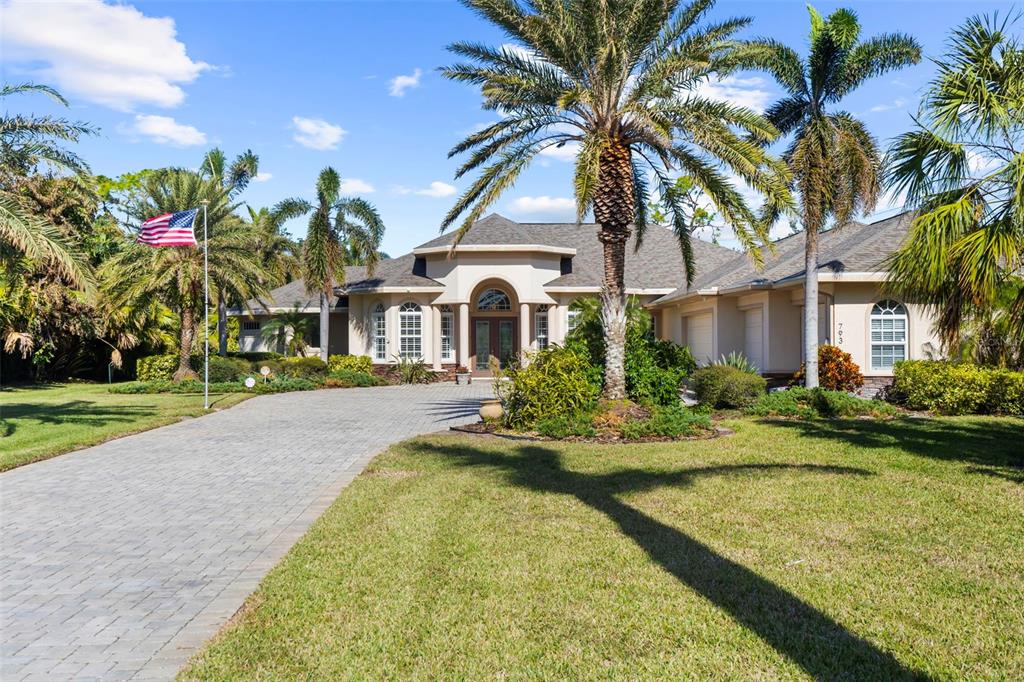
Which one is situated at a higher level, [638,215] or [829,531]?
[638,215]

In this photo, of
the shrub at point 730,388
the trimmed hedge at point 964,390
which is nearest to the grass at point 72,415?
the shrub at point 730,388

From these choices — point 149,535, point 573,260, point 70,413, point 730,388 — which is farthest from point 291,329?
point 149,535

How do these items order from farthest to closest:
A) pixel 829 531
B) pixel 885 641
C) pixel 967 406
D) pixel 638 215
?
pixel 638 215, pixel 967 406, pixel 829 531, pixel 885 641

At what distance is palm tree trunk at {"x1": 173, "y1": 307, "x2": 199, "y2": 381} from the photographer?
27016 millimetres

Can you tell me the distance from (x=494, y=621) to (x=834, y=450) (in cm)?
806

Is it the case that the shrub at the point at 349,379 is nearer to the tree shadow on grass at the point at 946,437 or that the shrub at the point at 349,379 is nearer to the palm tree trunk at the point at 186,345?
the palm tree trunk at the point at 186,345

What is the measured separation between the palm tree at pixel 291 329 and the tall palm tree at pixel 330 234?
364cm

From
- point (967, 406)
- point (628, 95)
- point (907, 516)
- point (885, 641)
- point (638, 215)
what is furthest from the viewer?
point (638, 215)

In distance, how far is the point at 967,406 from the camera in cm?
1596

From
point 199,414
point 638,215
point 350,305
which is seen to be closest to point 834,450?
point 638,215

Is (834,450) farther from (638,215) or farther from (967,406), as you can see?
(638,215)

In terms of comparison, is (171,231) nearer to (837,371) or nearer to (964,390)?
(837,371)

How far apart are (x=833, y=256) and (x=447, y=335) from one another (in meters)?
16.3

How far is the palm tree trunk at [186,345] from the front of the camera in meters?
27.0
